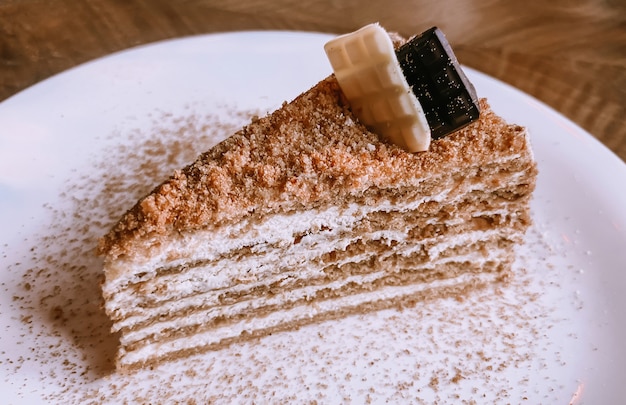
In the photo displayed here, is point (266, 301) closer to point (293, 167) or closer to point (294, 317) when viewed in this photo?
point (294, 317)

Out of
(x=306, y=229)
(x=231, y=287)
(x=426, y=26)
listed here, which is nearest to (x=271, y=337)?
(x=231, y=287)

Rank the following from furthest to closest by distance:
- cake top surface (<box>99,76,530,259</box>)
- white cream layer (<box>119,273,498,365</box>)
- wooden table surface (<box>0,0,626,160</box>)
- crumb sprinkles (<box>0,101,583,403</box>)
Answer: wooden table surface (<box>0,0,626,160</box>) < white cream layer (<box>119,273,498,365</box>) < crumb sprinkles (<box>0,101,583,403</box>) < cake top surface (<box>99,76,530,259</box>)

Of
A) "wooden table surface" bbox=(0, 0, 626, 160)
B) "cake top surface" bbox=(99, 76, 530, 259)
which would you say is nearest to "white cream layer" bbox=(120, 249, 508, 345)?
"cake top surface" bbox=(99, 76, 530, 259)

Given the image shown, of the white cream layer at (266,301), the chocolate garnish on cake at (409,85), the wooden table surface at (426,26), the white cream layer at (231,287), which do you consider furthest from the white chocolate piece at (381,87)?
the wooden table surface at (426,26)

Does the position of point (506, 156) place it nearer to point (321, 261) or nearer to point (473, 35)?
point (321, 261)

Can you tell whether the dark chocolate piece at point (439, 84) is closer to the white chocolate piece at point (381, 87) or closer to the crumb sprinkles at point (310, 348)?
the white chocolate piece at point (381, 87)

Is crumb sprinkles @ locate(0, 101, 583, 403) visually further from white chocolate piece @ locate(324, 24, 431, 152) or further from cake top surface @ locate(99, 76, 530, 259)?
white chocolate piece @ locate(324, 24, 431, 152)
